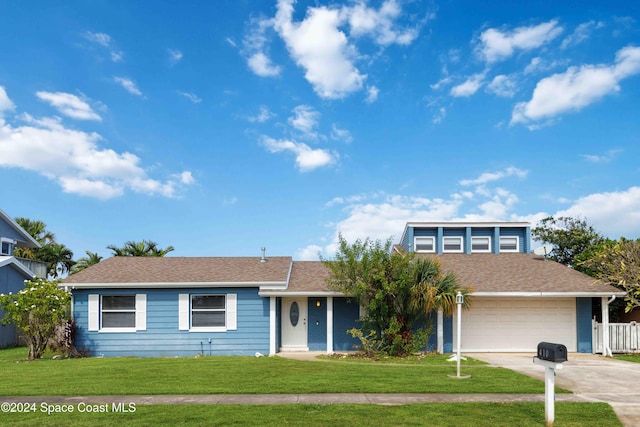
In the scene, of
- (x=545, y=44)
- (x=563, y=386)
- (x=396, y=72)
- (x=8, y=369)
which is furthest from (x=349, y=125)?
(x=8, y=369)

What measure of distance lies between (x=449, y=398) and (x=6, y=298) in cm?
1484

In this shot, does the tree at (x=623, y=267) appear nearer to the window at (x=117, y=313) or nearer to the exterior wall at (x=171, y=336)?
the exterior wall at (x=171, y=336)

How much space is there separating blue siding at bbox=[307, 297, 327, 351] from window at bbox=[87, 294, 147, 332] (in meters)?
5.85

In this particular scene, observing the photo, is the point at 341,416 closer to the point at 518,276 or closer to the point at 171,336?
the point at 171,336

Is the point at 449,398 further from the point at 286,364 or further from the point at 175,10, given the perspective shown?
the point at 175,10

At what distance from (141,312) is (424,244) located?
12983 millimetres

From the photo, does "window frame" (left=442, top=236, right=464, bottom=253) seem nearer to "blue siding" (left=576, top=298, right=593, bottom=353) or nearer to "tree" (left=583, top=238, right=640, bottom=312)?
"tree" (left=583, top=238, right=640, bottom=312)

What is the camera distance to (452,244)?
22.8 m

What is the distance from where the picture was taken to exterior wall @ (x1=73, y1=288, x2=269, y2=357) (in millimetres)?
16609

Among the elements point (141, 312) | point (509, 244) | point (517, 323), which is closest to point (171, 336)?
point (141, 312)

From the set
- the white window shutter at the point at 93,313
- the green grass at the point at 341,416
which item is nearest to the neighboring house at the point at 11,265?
the white window shutter at the point at 93,313

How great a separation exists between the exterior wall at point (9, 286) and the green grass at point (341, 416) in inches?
664

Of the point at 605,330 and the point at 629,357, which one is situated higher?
the point at 605,330

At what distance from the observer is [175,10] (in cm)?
1775
